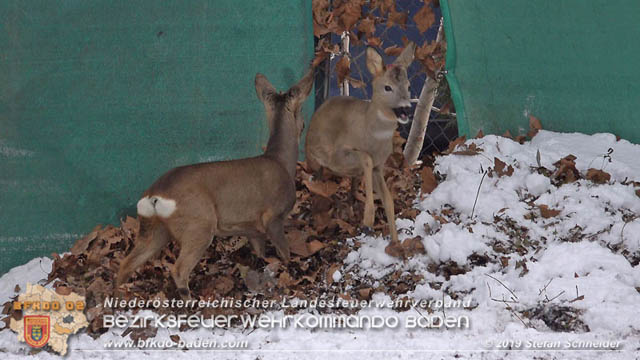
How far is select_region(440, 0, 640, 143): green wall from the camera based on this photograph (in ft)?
16.7

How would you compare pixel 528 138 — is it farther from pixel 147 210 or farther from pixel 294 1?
pixel 147 210

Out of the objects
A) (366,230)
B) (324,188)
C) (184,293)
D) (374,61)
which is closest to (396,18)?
(374,61)

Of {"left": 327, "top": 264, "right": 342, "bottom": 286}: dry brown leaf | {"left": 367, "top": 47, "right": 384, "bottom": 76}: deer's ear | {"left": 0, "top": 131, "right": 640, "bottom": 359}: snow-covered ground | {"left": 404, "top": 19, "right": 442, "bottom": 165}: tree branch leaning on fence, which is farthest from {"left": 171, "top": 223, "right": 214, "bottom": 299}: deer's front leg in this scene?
{"left": 404, "top": 19, "right": 442, "bottom": 165}: tree branch leaning on fence

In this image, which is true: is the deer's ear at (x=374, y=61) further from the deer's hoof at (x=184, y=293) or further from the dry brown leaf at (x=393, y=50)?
the deer's hoof at (x=184, y=293)

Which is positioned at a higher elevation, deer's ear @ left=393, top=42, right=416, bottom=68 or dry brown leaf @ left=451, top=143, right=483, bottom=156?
deer's ear @ left=393, top=42, right=416, bottom=68

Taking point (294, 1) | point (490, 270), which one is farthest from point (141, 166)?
point (490, 270)

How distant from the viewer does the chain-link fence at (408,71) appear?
554 cm

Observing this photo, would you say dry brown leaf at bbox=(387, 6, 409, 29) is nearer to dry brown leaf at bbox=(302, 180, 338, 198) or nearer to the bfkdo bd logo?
dry brown leaf at bbox=(302, 180, 338, 198)

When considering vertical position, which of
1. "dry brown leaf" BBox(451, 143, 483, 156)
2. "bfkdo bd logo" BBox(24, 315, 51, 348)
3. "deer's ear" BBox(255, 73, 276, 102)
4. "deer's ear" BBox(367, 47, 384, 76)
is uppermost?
"deer's ear" BBox(367, 47, 384, 76)

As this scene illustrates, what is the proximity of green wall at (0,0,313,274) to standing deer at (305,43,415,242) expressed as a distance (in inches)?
44.2

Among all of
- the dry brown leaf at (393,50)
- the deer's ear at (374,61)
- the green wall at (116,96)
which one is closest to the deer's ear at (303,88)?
the deer's ear at (374,61)

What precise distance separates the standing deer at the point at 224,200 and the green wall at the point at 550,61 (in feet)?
5.72

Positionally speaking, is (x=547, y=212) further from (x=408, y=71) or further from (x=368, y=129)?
(x=408, y=71)

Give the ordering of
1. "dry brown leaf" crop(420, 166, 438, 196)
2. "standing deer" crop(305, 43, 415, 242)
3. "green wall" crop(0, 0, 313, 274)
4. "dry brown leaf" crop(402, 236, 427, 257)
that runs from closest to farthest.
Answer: "standing deer" crop(305, 43, 415, 242) < "dry brown leaf" crop(402, 236, 427, 257) < "dry brown leaf" crop(420, 166, 438, 196) < "green wall" crop(0, 0, 313, 274)
